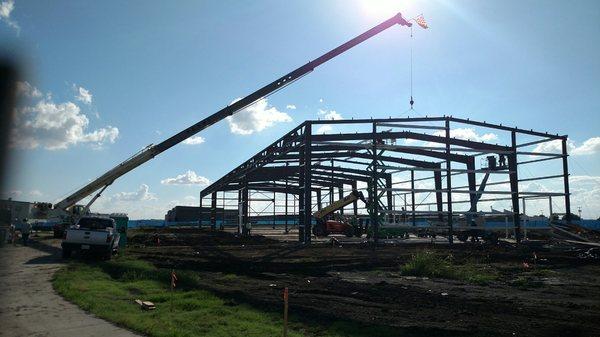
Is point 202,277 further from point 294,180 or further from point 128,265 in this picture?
point 294,180

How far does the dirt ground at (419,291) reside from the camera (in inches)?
348

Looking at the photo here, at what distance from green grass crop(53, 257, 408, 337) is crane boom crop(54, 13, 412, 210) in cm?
1589

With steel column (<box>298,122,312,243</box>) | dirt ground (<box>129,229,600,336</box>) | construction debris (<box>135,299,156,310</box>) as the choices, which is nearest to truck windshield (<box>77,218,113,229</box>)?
dirt ground (<box>129,229,600,336</box>)

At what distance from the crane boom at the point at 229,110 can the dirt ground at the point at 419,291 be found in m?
9.73

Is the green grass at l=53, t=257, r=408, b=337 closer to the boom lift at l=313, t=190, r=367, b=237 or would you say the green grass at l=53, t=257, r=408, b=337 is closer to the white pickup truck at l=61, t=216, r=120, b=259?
the white pickup truck at l=61, t=216, r=120, b=259

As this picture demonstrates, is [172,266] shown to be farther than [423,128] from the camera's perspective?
No

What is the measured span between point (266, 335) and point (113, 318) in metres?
3.23

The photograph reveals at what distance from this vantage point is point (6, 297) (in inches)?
453

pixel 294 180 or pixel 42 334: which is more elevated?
pixel 294 180

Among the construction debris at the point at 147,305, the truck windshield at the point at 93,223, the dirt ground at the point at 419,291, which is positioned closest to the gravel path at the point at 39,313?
the construction debris at the point at 147,305

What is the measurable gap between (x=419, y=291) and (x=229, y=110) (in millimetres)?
20890

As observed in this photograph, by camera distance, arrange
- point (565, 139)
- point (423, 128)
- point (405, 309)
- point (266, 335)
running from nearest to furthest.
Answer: point (266, 335) < point (405, 309) < point (423, 128) < point (565, 139)

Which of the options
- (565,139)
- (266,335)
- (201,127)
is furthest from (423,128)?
(266,335)

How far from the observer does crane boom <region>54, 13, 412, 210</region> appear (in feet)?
100
